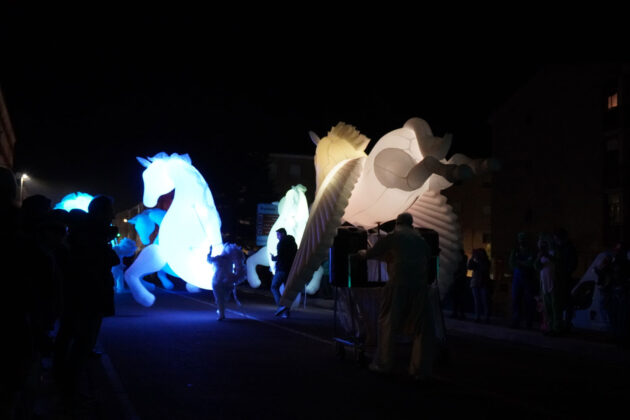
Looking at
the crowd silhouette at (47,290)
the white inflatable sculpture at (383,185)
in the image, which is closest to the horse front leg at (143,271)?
the white inflatable sculpture at (383,185)

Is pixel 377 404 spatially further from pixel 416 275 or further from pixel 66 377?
pixel 66 377

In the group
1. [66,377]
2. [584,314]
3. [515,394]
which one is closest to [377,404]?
[515,394]

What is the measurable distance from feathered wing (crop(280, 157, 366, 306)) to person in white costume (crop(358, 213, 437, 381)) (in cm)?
63

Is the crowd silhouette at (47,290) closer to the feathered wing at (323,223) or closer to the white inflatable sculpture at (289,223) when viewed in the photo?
the feathered wing at (323,223)

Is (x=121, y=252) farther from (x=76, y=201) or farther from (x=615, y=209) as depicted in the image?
(x=615, y=209)

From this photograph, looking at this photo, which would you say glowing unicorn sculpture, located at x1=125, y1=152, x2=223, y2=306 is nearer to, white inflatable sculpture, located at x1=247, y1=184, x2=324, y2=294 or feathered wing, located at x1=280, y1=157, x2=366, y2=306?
white inflatable sculpture, located at x1=247, y1=184, x2=324, y2=294

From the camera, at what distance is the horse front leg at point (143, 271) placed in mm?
17438

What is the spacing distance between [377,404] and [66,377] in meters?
2.95

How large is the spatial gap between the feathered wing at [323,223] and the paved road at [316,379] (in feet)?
3.76

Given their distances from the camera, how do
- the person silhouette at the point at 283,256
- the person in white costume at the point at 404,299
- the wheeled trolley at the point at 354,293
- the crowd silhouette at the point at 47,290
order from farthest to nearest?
the person silhouette at the point at 283,256, the wheeled trolley at the point at 354,293, the person in white costume at the point at 404,299, the crowd silhouette at the point at 47,290

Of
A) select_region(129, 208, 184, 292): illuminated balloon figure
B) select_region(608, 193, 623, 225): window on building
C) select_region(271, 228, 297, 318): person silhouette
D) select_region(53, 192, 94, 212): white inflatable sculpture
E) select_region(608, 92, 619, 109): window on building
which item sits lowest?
select_region(271, 228, 297, 318): person silhouette

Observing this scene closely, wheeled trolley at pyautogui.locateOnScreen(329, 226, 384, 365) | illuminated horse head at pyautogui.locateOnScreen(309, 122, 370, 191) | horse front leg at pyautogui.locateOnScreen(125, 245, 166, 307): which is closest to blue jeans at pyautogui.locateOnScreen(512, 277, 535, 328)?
wheeled trolley at pyautogui.locateOnScreen(329, 226, 384, 365)

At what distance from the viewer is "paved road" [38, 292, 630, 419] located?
261 inches

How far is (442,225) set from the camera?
10547 millimetres
